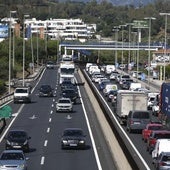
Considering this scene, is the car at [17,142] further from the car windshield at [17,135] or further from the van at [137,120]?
the van at [137,120]

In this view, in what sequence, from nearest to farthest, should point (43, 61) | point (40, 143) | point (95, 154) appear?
1. point (95, 154)
2. point (40, 143)
3. point (43, 61)

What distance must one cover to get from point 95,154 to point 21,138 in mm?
3753

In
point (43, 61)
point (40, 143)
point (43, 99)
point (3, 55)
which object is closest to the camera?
point (40, 143)

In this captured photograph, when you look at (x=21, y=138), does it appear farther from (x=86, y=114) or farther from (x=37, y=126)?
(x=86, y=114)

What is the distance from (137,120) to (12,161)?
17.4 meters

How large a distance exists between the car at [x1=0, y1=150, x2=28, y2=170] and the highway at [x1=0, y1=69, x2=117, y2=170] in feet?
5.00

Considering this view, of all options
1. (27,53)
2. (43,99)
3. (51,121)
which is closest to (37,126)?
(51,121)

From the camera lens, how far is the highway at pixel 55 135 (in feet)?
102

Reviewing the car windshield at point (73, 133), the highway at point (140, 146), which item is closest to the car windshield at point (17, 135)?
the car windshield at point (73, 133)

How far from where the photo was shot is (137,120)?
43688mm

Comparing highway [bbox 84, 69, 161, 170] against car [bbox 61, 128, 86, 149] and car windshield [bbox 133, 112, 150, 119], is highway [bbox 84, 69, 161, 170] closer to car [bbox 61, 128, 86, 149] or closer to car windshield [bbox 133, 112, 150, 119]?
car windshield [bbox 133, 112, 150, 119]

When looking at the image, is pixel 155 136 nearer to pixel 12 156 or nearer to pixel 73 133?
pixel 73 133

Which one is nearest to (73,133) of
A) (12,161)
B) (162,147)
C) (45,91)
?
(162,147)

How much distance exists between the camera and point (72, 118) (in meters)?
53.2
